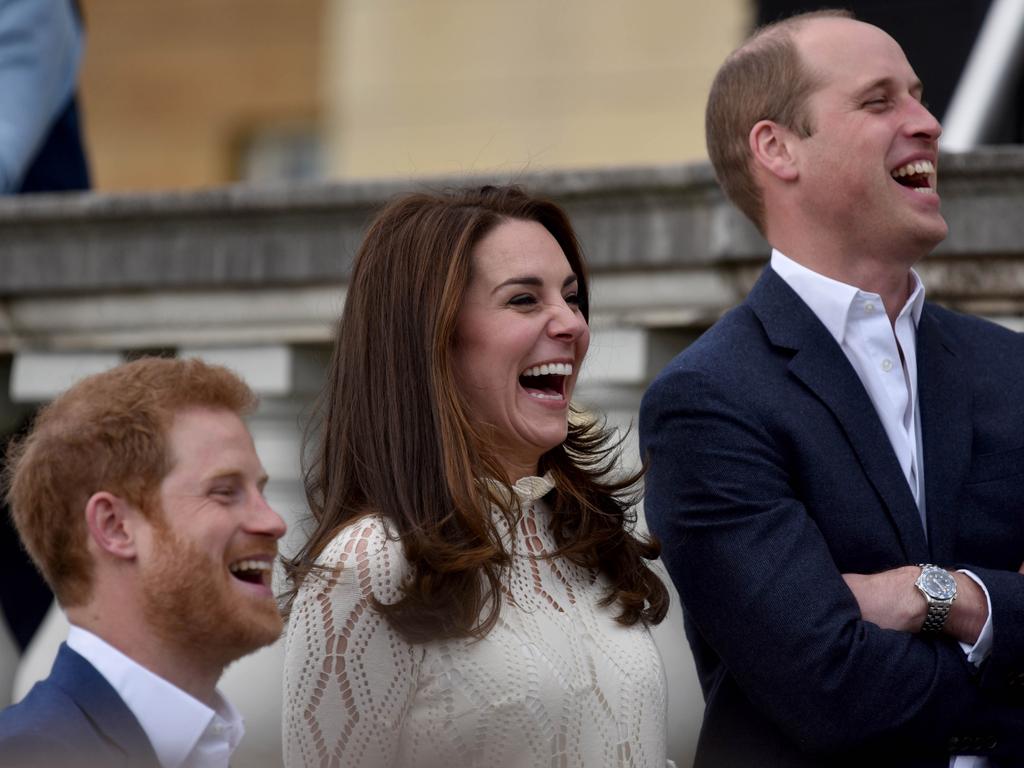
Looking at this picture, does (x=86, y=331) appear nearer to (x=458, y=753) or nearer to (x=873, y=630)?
(x=458, y=753)

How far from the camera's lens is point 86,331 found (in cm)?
429

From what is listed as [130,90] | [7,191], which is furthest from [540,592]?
[130,90]

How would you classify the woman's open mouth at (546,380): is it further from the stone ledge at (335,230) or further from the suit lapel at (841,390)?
the stone ledge at (335,230)

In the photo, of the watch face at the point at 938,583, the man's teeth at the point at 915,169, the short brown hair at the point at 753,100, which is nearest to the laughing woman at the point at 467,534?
the short brown hair at the point at 753,100

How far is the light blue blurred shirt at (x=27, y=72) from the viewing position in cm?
461

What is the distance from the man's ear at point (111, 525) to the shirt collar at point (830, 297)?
134 cm

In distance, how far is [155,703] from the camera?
2633 millimetres

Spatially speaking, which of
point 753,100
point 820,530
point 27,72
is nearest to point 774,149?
point 753,100

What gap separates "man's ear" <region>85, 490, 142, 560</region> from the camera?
2.61 meters

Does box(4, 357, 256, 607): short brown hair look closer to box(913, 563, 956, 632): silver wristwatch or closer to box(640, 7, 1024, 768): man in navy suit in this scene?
box(640, 7, 1024, 768): man in navy suit

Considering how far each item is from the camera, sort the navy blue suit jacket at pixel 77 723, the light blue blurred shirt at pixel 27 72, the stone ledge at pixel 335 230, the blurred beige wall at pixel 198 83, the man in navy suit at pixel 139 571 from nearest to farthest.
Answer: the navy blue suit jacket at pixel 77 723
the man in navy suit at pixel 139 571
the stone ledge at pixel 335 230
the light blue blurred shirt at pixel 27 72
the blurred beige wall at pixel 198 83

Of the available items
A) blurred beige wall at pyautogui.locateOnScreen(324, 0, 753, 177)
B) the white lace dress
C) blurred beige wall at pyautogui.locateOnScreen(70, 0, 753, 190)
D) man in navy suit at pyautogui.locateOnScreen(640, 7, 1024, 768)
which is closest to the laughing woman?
the white lace dress

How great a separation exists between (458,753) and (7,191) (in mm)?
2393

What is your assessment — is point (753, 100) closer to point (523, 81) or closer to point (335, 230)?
point (335, 230)
